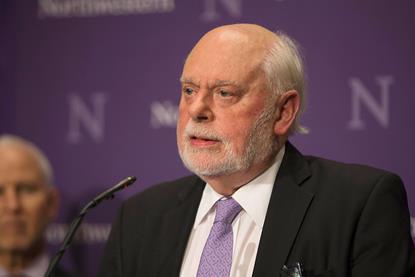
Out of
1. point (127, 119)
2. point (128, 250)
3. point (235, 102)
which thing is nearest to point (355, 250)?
point (235, 102)

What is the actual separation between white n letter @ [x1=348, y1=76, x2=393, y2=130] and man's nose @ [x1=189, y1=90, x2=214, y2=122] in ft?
3.20

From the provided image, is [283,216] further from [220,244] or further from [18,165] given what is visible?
[18,165]

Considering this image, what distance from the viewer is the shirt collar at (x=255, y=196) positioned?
2.48m

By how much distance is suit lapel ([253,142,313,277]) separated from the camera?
91.2 inches

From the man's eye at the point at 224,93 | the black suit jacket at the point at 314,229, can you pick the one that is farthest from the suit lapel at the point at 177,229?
the man's eye at the point at 224,93

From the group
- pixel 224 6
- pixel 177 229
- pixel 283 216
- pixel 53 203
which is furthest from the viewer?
pixel 53 203

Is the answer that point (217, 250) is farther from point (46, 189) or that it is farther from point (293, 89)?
point (46, 189)

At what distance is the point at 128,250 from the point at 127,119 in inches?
45.1

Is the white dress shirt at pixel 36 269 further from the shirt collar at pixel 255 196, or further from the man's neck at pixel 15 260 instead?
the shirt collar at pixel 255 196

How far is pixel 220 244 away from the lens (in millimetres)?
2479

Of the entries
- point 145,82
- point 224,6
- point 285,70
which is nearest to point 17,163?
point 145,82

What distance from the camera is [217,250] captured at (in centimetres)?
246

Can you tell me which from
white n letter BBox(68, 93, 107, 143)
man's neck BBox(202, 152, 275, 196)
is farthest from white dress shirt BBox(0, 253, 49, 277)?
man's neck BBox(202, 152, 275, 196)

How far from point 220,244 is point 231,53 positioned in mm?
636
